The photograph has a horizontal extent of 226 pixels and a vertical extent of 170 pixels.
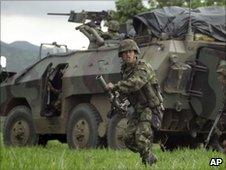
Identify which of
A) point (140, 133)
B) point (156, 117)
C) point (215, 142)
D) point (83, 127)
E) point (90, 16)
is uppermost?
point (90, 16)

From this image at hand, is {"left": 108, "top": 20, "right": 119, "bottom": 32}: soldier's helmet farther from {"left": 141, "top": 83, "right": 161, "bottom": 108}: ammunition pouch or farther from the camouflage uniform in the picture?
{"left": 141, "top": 83, "right": 161, "bottom": 108}: ammunition pouch

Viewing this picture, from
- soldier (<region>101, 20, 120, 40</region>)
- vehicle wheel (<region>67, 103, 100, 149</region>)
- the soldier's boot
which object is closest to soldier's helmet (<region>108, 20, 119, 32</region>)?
soldier (<region>101, 20, 120, 40</region>)

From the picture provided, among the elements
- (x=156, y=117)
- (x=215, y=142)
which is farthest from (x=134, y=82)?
(x=215, y=142)

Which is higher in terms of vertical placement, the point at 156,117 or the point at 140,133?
the point at 156,117

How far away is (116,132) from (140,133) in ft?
12.4

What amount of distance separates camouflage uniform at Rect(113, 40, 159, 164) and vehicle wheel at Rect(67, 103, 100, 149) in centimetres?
416

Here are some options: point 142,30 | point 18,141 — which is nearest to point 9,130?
point 18,141

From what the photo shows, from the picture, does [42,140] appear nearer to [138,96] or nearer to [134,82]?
[138,96]

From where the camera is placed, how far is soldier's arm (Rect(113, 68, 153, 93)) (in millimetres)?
7258

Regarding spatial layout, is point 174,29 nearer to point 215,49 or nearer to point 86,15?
point 215,49

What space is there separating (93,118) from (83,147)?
2.02 feet

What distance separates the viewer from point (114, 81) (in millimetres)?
11422

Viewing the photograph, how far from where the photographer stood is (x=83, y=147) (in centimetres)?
1204

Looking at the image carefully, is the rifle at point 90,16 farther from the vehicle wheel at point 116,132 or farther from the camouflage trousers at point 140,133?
the camouflage trousers at point 140,133
